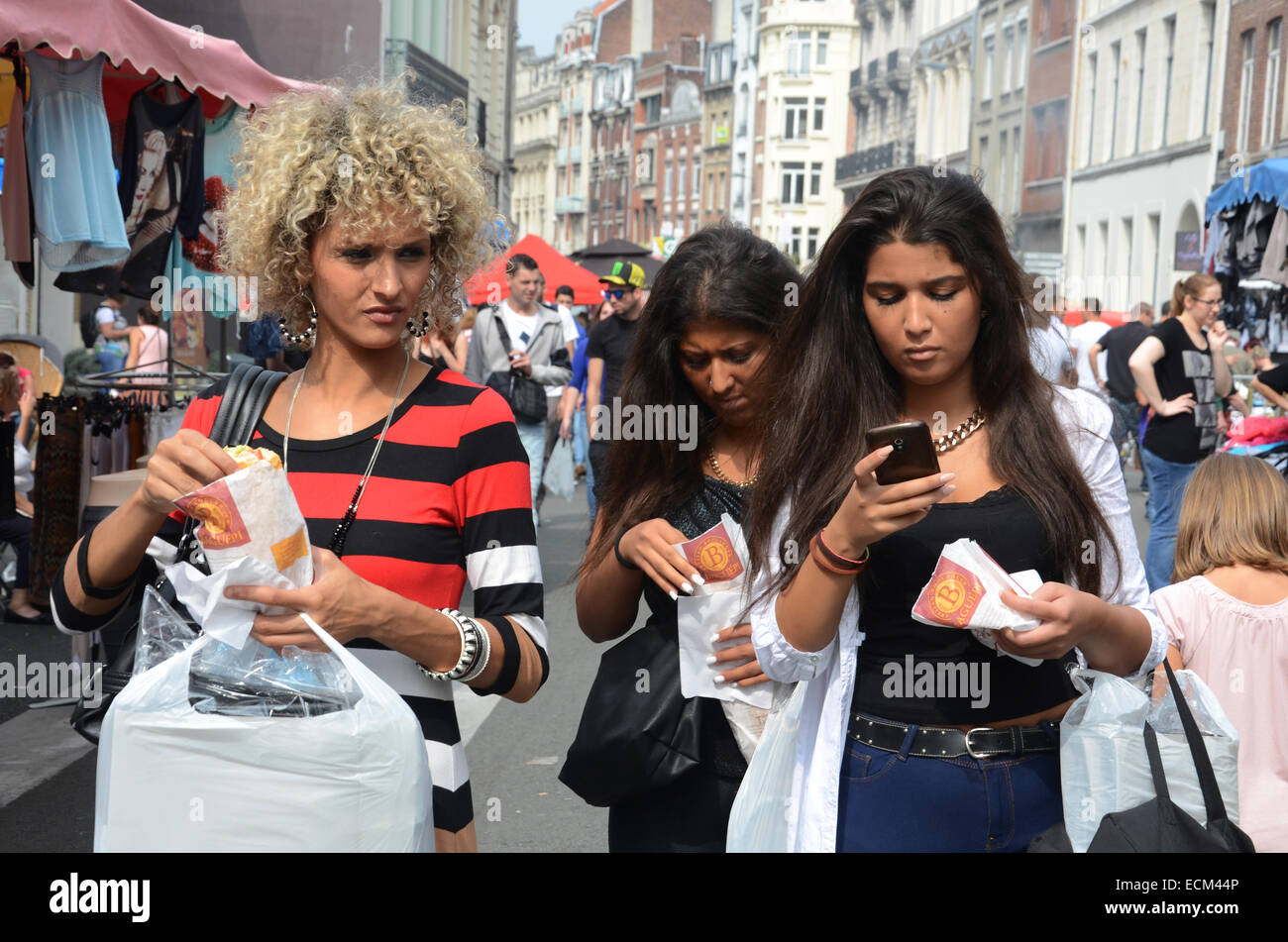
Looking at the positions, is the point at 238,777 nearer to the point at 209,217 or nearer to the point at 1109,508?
the point at 1109,508

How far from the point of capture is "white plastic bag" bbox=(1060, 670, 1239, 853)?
233cm

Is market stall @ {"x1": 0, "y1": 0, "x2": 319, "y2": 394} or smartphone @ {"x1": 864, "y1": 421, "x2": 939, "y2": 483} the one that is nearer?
smartphone @ {"x1": 864, "y1": 421, "x2": 939, "y2": 483}

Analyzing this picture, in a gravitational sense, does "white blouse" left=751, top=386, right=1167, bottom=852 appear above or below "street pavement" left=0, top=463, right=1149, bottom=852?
above

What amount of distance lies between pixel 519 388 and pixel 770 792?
28.8 ft

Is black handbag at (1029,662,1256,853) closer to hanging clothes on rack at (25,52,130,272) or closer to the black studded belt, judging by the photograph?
the black studded belt

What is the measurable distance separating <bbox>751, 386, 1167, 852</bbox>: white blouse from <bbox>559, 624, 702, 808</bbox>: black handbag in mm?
343

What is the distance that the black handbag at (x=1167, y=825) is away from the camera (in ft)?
7.47

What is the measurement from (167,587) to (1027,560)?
1374mm

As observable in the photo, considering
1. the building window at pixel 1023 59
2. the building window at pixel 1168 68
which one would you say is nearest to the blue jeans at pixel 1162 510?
the building window at pixel 1168 68

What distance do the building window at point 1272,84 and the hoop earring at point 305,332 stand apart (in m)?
30.6

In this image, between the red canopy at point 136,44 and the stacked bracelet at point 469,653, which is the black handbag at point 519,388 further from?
the stacked bracelet at point 469,653

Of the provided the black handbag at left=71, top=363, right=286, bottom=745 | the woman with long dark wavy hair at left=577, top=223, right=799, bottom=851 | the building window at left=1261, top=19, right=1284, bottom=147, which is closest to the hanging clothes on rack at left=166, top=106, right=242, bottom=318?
the woman with long dark wavy hair at left=577, top=223, right=799, bottom=851

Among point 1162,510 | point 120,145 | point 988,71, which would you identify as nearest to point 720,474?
point 120,145

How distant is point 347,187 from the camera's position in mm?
2471
